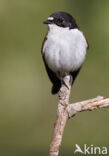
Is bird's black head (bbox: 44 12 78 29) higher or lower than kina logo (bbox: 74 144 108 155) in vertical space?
higher

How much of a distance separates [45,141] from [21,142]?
1.06ft

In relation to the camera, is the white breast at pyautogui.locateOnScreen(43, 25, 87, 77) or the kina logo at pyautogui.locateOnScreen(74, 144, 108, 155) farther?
the kina logo at pyautogui.locateOnScreen(74, 144, 108, 155)

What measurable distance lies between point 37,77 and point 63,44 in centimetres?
141

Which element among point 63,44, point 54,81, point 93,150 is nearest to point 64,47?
point 63,44

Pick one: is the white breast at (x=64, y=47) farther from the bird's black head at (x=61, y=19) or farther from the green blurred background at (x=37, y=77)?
the green blurred background at (x=37, y=77)

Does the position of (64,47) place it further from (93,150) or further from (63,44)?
(93,150)

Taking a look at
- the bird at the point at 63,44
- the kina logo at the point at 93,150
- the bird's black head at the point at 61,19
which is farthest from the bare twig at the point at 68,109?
the kina logo at the point at 93,150

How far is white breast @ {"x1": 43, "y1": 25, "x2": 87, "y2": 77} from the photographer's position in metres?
7.05

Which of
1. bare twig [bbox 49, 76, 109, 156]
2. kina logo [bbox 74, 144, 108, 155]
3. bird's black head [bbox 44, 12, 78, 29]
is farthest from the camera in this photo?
kina logo [bbox 74, 144, 108, 155]

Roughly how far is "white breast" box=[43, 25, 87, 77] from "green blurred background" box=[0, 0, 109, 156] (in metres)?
0.83

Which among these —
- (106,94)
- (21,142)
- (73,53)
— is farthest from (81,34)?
(21,142)

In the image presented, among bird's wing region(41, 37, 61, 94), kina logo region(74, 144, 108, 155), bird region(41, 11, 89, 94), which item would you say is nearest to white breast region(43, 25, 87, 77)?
bird region(41, 11, 89, 94)

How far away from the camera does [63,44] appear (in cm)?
704

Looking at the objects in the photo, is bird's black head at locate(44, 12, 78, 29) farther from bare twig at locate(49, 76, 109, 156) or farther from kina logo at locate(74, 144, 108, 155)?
kina logo at locate(74, 144, 108, 155)
